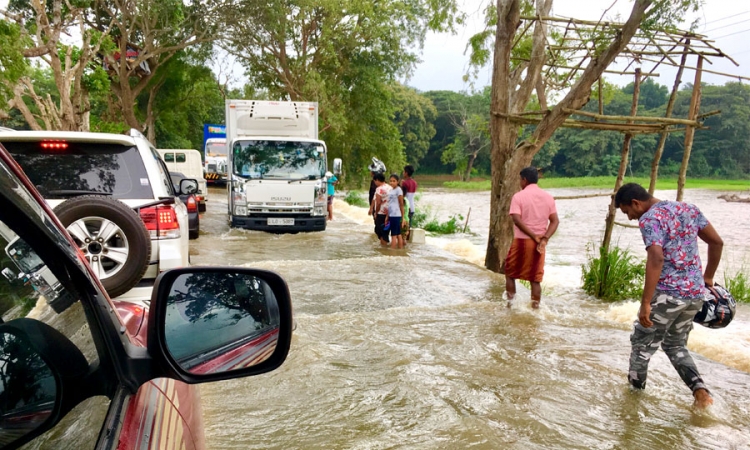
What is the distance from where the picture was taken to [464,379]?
4.66 meters

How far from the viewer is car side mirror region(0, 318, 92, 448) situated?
97cm

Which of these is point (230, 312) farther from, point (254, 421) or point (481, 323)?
point (481, 323)

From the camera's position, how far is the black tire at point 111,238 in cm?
399

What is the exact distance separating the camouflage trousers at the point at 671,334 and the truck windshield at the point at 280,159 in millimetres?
9430

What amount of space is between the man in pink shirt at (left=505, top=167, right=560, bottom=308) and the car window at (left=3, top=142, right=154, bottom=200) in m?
3.93

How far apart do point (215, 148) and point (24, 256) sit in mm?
27268

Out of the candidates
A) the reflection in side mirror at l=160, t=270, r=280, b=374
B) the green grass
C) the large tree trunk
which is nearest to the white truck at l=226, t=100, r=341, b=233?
the large tree trunk

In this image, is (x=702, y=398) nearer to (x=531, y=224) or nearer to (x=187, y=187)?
(x=531, y=224)

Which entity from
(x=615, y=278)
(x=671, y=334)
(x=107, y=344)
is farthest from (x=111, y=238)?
(x=615, y=278)

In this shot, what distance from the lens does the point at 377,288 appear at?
26.1ft

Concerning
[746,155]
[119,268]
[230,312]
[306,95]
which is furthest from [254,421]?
[746,155]

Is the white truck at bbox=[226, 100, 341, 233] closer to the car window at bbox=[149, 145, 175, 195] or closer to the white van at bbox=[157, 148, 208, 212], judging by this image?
the car window at bbox=[149, 145, 175, 195]

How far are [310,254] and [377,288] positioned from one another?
2.98 m

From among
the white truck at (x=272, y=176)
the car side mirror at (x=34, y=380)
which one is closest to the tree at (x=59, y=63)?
the white truck at (x=272, y=176)
